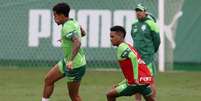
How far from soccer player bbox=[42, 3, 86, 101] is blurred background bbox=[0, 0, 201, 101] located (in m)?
8.18

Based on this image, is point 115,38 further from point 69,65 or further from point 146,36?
point 146,36

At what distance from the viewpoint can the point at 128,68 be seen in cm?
1112

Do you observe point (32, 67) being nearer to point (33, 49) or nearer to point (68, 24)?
point (33, 49)

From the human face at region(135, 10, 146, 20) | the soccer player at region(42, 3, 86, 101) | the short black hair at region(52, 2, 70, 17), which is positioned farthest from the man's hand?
the human face at region(135, 10, 146, 20)

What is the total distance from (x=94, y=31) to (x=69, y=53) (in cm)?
888

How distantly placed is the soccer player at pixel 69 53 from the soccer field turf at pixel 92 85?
2.26 m

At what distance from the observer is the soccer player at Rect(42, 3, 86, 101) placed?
11.8 m

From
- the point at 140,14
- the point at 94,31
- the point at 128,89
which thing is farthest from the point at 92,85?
the point at 128,89

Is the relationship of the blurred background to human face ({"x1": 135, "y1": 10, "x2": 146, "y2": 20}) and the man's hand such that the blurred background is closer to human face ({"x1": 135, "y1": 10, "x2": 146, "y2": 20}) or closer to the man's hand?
human face ({"x1": 135, "y1": 10, "x2": 146, "y2": 20})

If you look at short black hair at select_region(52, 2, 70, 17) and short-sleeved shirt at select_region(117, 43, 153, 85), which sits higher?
short black hair at select_region(52, 2, 70, 17)

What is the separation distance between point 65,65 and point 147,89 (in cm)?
Answer: 151

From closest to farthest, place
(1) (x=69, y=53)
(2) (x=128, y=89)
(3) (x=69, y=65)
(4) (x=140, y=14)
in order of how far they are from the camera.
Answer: (2) (x=128, y=89)
(3) (x=69, y=65)
(1) (x=69, y=53)
(4) (x=140, y=14)

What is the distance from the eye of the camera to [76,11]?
2075cm

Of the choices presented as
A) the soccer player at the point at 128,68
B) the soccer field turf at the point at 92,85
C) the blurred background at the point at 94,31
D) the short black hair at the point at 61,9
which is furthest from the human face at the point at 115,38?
the blurred background at the point at 94,31
